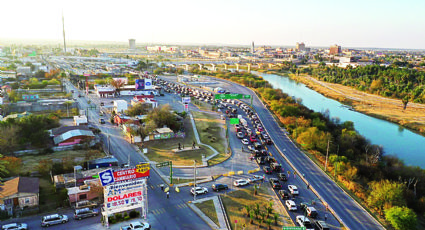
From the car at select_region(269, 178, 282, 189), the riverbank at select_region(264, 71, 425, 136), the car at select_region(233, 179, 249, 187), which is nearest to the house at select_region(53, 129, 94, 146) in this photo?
the car at select_region(233, 179, 249, 187)

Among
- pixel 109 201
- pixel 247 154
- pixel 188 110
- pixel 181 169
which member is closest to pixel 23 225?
pixel 109 201

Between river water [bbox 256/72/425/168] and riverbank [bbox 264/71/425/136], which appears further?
riverbank [bbox 264/71/425/136]

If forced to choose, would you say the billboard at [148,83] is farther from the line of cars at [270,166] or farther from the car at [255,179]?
the car at [255,179]

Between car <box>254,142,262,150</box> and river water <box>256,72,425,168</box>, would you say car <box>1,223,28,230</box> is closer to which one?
car <box>254,142,262,150</box>

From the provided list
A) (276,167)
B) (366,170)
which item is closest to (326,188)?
(276,167)

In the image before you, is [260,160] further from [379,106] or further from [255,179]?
[379,106]

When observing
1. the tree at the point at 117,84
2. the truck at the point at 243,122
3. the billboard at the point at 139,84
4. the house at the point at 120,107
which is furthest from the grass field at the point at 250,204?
the tree at the point at 117,84

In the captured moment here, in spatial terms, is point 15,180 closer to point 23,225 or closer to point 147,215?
point 23,225
